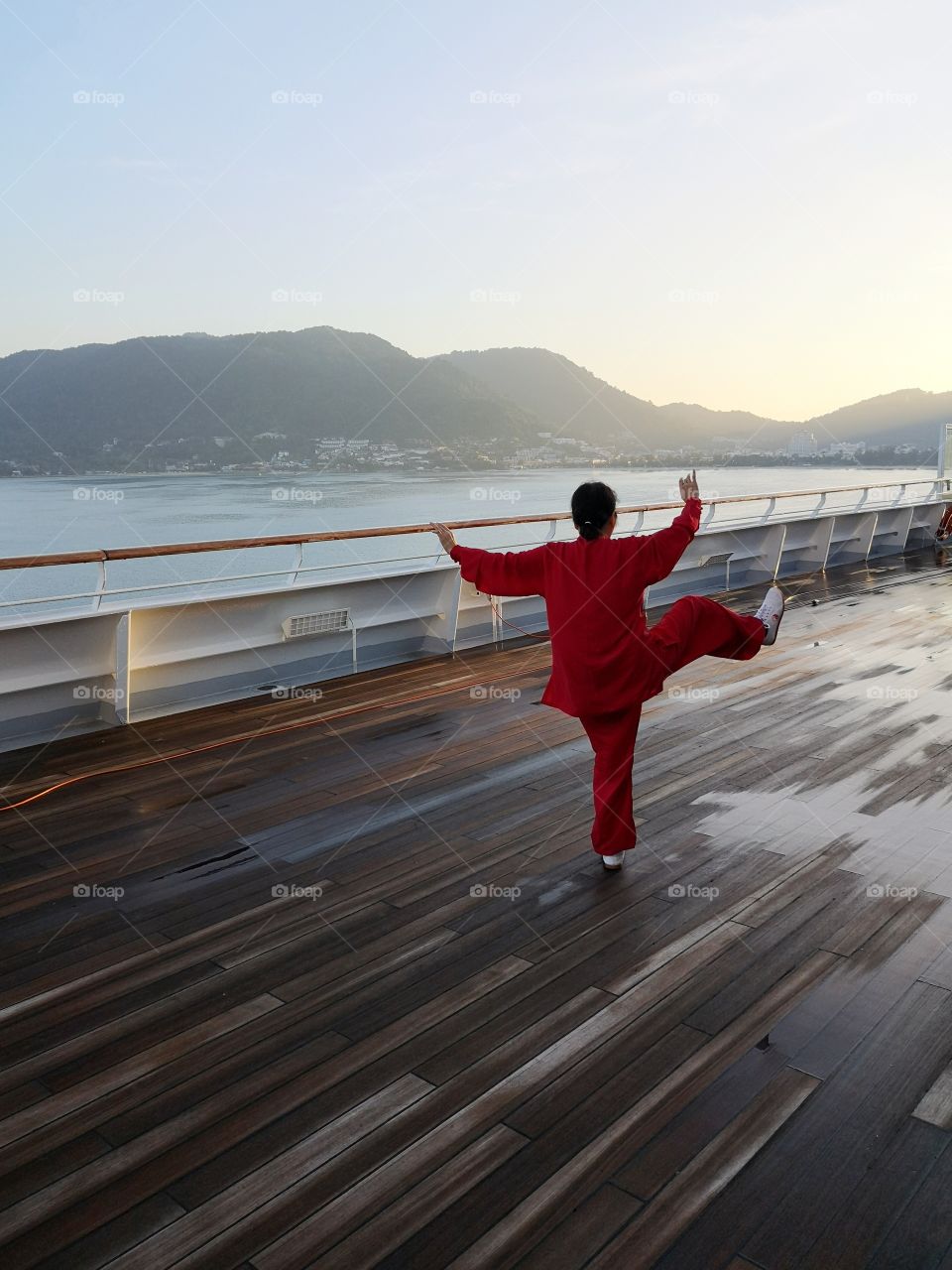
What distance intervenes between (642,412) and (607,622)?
1177 inches

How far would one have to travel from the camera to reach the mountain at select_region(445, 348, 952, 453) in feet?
86.1

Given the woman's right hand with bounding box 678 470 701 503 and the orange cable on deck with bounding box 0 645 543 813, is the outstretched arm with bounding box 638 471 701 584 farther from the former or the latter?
the orange cable on deck with bounding box 0 645 543 813

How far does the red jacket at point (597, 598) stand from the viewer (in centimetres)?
282

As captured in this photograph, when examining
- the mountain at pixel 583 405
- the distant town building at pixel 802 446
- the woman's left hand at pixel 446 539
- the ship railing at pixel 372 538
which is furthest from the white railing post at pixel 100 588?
the distant town building at pixel 802 446

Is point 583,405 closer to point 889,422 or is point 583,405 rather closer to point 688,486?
point 889,422

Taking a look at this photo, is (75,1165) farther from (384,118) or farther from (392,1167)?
(384,118)

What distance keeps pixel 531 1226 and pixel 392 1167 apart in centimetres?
28

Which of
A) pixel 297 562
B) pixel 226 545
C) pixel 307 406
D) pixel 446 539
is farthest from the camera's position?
pixel 307 406

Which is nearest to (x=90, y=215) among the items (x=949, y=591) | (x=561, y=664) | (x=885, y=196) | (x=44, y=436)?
(x=44, y=436)

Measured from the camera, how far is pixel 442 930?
8.63 feet

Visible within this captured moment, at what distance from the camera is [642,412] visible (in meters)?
31.4

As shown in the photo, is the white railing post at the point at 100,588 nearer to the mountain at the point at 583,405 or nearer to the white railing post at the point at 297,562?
the white railing post at the point at 297,562

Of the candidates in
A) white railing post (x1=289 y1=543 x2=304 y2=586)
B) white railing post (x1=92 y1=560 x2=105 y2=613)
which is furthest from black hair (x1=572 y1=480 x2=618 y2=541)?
white railing post (x1=289 y1=543 x2=304 y2=586)

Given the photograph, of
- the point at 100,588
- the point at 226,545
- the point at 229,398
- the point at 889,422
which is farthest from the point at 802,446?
the point at 100,588
